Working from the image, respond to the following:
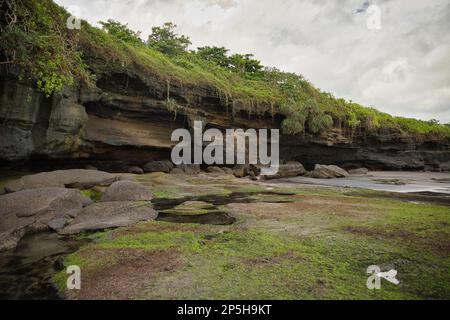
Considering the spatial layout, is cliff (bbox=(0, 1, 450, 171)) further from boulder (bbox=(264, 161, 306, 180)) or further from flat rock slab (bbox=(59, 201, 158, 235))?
flat rock slab (bbox=(59, 201, 158, 235))

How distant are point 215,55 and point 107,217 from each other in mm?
23036

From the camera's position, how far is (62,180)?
10.2 m

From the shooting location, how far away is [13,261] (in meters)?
4.50

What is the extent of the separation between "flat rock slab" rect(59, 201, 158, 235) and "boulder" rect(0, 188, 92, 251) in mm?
381

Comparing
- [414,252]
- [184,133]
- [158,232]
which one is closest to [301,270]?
[414,252]

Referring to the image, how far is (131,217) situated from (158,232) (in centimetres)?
144

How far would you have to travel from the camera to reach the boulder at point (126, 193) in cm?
933

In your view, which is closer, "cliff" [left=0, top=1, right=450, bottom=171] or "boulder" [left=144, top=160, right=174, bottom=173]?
"cliff" [left=0, top=1, right=450, bottom=171]

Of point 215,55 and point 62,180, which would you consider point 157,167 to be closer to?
point 62,180

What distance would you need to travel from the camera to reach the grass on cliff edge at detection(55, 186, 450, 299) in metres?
3.35

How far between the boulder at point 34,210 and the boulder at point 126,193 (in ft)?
3.37

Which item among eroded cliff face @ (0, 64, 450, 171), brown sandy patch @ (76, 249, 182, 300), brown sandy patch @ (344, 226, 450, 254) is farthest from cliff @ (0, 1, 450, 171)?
brown sandy patch @ (344, 226, 450, 254)

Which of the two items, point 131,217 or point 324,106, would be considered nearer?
point 131,217
